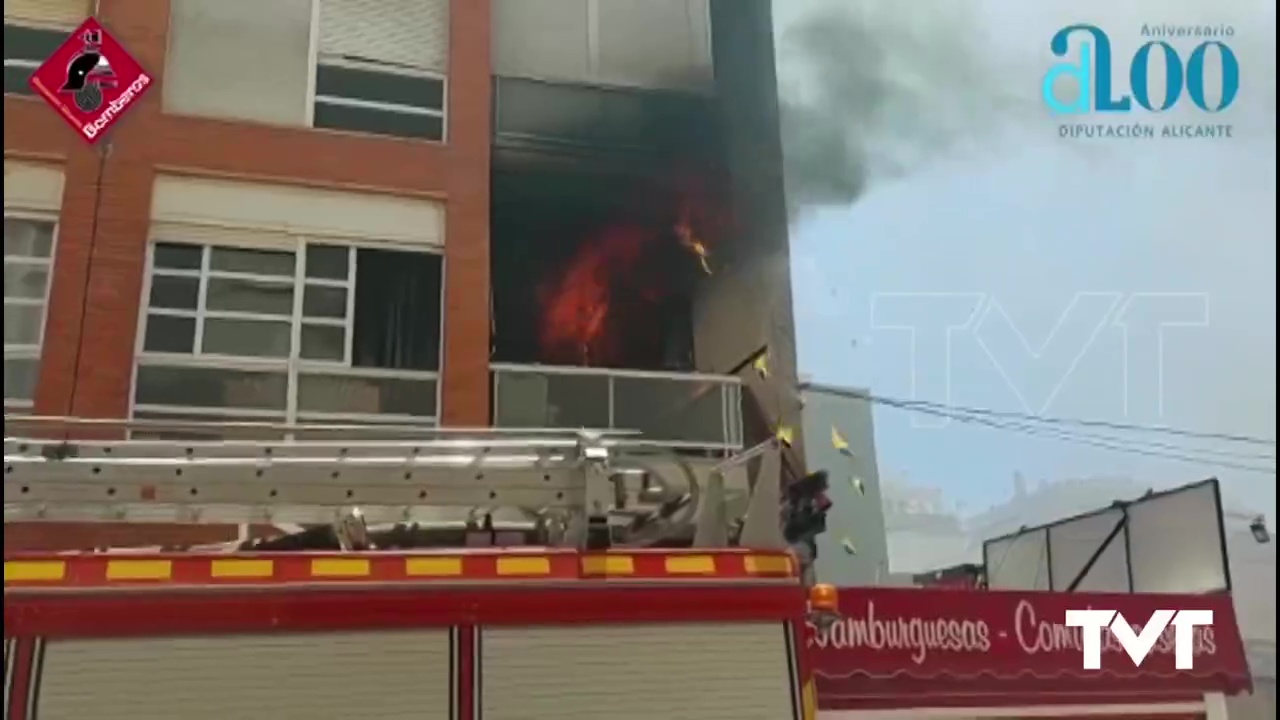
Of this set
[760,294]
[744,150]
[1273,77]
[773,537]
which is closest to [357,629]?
[773,537]

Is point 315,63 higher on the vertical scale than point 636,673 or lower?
higher

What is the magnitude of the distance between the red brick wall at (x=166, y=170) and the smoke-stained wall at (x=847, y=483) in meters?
2.98

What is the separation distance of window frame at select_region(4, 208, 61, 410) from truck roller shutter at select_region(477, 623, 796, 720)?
3.56 meters

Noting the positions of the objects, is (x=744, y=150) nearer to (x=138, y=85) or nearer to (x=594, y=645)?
(x=138, y=85)

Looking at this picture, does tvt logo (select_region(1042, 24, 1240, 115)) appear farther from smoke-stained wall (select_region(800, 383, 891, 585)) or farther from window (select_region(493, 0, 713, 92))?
smoke-stained wall (select_region(800, 383, 891, 585))

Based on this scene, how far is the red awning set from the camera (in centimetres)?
446

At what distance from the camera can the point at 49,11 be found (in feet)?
18.4

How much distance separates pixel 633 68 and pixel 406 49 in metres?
1.45

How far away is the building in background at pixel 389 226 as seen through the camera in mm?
5297

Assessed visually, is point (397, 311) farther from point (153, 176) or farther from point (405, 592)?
point (405, 592)

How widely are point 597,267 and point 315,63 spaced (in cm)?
202

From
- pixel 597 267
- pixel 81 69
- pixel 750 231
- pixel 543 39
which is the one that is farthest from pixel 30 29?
pixel 750 231

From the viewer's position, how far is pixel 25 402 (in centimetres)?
503

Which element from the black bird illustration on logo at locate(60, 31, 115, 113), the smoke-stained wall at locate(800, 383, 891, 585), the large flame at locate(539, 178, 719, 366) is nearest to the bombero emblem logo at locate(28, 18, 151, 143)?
the black bird illustration on logo at locate(60, 31, 115, 113)
